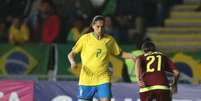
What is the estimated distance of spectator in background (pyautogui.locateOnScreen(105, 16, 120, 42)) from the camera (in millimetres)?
21000

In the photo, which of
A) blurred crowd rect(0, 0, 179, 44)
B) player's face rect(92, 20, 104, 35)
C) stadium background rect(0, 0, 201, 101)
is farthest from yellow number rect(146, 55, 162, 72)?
blurred crowd rect(0, 0, 179, 44)

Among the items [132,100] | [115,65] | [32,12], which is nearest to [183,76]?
[115,65]

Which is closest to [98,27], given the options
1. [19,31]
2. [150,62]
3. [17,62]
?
[150,62]

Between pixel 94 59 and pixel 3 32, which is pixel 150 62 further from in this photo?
pixel 3 32

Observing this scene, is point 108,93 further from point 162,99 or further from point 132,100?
point 132,100

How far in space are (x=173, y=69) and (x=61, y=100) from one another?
3069 mm

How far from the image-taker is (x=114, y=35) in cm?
2112

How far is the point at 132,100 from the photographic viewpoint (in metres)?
16.4

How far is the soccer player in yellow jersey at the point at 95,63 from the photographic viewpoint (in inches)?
567

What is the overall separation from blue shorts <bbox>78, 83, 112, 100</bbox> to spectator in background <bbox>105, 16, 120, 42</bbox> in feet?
21.1

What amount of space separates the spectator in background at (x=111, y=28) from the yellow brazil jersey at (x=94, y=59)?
6352 mm

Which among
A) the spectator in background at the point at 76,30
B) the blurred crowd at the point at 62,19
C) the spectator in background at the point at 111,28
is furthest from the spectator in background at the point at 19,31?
the spectator in background at the point at 111,28

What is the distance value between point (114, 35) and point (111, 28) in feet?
0.62

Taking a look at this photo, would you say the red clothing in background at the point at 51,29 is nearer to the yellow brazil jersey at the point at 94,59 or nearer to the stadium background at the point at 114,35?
the stadium background at the point at 114,35
